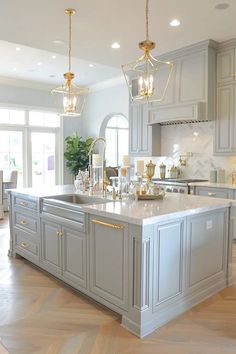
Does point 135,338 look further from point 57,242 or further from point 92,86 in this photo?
point 92,86

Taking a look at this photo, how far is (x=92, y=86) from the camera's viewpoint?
30.6 ft

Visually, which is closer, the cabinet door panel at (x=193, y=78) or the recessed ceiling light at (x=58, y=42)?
the recessed ceiling light at (x=58, y=42)

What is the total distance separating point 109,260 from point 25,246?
5.77 ft

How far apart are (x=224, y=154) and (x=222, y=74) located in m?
1.26

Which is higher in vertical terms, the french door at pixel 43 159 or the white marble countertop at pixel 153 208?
the french door at pixel 43 159

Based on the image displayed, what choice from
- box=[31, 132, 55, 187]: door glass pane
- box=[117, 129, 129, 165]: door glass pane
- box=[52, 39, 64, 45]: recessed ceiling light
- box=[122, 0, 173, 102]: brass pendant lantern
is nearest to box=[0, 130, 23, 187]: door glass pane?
box=[31, 132, 55, 187]: door glass pane

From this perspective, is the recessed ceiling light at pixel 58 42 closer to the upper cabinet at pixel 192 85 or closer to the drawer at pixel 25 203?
the upper cabinet at pixel 192 85

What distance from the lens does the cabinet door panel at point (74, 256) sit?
2977 millimetres

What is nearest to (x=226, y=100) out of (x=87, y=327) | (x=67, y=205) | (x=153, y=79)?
(x=153, y=79)

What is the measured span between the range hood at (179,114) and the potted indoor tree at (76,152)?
135 inches

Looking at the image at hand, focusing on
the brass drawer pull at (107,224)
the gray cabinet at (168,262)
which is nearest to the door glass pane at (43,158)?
the brass drawer pull at (107,224)

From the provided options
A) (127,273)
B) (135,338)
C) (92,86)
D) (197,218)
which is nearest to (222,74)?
(197,218)

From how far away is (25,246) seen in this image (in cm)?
403

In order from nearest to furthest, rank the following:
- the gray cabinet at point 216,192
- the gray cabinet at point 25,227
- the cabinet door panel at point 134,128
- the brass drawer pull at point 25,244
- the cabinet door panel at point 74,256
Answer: the cabinet door panel at point 74,256
the gray cabinet at point 25,227
the brass drawer pull at point 25,244
the gray cabinet at point 216,192
the cabinet door panel at point 134,128
